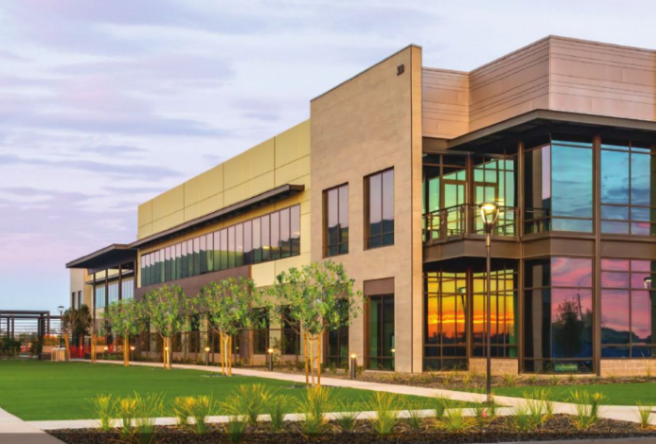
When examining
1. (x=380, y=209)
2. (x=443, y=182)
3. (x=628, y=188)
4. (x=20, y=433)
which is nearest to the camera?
(x=20, y=433)

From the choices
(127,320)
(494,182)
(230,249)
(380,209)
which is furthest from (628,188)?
(127,320)

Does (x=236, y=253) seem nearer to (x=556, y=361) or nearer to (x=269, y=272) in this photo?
(x=269, y=272)

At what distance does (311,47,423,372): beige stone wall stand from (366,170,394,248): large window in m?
0.37

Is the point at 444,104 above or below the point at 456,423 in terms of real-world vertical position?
above

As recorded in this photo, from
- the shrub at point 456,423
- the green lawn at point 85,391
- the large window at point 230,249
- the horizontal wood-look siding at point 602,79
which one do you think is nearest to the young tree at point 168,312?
the large window at point 230,249

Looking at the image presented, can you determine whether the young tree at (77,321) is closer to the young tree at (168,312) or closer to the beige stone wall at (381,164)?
the young tree at (168,312)

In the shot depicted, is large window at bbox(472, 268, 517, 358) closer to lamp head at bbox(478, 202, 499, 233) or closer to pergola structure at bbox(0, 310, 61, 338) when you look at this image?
lamp head at bbox(478, 202, 499, 233)

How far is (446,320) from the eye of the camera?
132 feet

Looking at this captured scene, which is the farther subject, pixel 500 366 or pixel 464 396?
pixel 500 366

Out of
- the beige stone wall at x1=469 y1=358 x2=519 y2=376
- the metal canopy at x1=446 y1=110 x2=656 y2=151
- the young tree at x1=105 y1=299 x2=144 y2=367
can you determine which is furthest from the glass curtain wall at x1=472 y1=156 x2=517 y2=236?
the young tree at x1=105 y1=299 x2=144 y2=367

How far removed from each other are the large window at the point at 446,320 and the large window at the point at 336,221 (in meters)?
6.89

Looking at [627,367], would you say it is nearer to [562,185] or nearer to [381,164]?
[562,185]

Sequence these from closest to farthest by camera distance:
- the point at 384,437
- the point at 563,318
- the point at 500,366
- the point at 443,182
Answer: the point at 384,437, the point at 563,318, the point at 500,366, the point at 443,182

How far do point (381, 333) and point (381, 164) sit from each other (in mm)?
7439
